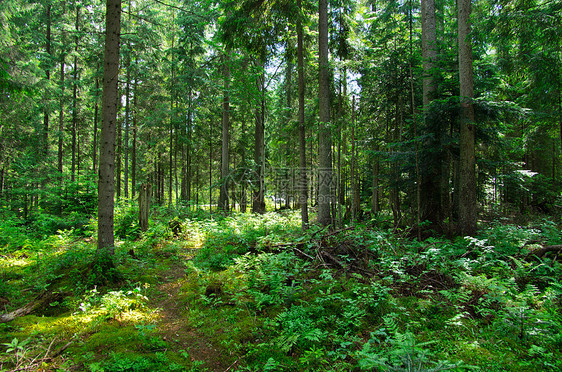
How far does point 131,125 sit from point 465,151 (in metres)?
22.3

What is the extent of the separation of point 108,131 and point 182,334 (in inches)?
187

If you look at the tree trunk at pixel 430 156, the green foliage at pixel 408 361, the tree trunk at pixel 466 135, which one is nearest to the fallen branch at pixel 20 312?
the green foliage at pixel 408 361

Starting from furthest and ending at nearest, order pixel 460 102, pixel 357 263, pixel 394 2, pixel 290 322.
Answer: pixel 394 2
pixel 460 102
pixel 357 263
pixel 290 322

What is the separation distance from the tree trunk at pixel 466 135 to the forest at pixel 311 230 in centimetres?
5

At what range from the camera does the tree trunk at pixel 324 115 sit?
33.5ft

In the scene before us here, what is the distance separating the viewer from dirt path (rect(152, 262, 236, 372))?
3176 mm

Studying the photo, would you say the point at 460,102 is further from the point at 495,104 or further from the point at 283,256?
the point at 283,256

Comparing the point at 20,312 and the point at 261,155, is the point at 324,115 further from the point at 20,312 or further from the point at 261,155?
the point at 20,312

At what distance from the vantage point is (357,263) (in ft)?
19.4

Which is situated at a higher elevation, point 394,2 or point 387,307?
point 394,2

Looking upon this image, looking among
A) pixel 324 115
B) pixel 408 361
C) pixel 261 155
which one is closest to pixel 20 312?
pixel 408 361

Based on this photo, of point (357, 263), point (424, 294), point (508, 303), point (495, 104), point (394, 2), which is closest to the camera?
point (508, 303)

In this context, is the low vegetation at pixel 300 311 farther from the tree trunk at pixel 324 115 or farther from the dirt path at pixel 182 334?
the tree trunk at pixel 324 115

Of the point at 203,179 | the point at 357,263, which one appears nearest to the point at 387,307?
the point at 357,263
